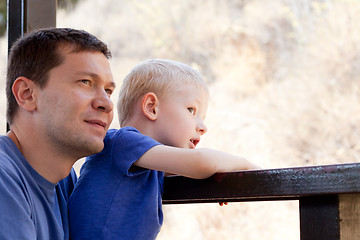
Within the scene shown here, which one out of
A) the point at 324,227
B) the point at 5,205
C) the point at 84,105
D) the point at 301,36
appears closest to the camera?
the point at 324,227

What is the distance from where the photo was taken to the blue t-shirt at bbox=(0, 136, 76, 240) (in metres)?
0.97

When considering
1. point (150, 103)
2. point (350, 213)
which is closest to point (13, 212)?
point (150, 103)

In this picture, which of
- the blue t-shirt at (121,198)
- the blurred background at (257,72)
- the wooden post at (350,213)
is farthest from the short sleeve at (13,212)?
the blurred background at (257,72)

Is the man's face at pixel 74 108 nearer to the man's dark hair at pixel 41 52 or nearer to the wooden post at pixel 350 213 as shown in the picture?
the man's dark hair at pixel 41 52

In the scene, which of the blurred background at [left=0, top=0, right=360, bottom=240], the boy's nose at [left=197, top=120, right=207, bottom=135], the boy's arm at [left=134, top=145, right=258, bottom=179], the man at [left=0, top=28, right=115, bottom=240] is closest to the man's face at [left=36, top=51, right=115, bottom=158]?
the man at [left=0, top=28, right=115, bottom=240]

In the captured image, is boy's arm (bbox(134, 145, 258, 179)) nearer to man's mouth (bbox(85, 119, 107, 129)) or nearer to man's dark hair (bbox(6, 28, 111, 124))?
man's mouth (bbox(85, 119, 107, 129))

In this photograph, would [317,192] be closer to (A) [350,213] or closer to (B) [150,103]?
(A) [350,213]

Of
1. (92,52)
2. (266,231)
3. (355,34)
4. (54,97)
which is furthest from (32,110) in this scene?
(355,34)

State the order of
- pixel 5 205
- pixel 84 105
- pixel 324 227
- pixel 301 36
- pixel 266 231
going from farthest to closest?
pixel 301 36, pixel 266 231, pixel 84 105, pixel 5 205, pixel 324 227

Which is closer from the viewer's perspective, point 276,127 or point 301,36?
point 276,127

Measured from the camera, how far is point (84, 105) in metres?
1.13

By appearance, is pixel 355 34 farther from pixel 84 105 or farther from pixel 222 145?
pixel 84 105

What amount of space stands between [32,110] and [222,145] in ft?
15.3

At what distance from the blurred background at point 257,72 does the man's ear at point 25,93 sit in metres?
3.88
